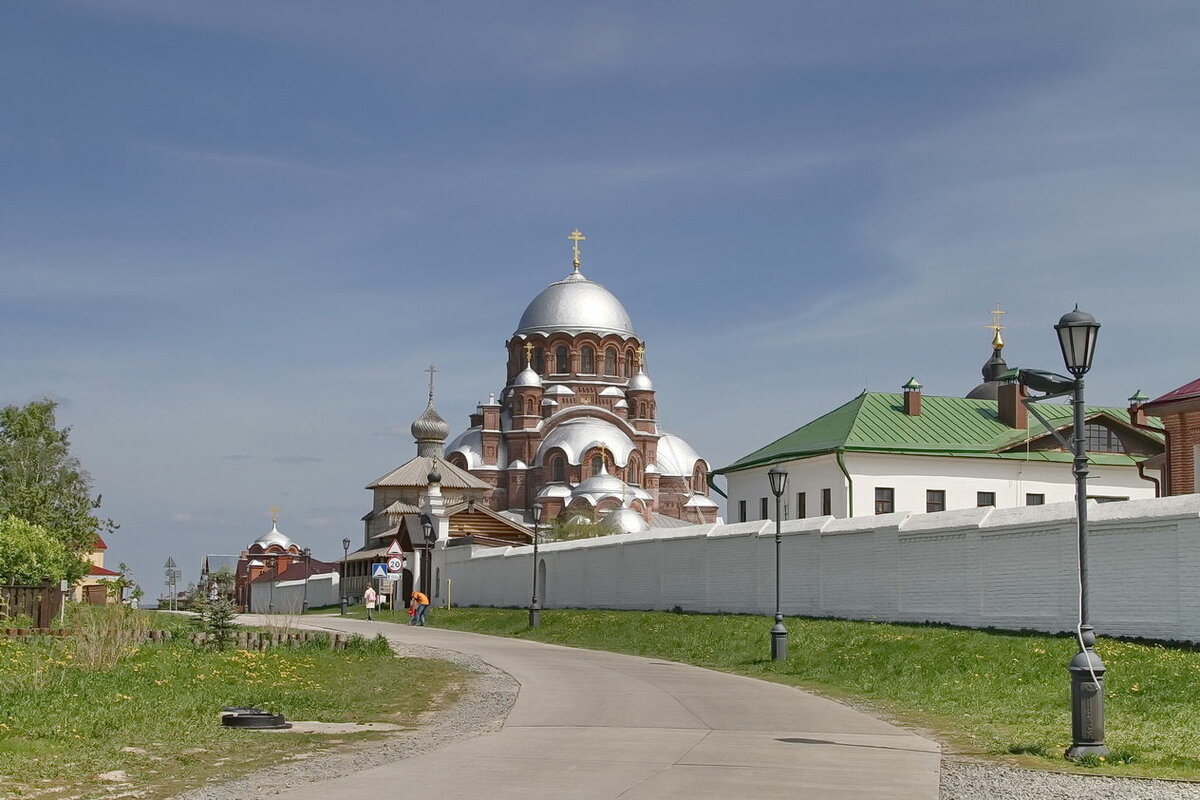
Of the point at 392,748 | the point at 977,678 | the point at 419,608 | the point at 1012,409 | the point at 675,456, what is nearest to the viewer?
the point at 392,748

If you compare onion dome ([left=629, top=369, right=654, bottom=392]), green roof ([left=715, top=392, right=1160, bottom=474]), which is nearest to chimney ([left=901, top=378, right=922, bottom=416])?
green roof ([left=715, top=392, right=1160, bottom=474])

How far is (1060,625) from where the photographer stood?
68.7ft

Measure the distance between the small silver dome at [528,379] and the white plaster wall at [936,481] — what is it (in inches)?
1598

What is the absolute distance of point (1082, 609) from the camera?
37.2 ft

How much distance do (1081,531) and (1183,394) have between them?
760 inches

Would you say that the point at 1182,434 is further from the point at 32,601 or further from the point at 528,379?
the point at 528,379

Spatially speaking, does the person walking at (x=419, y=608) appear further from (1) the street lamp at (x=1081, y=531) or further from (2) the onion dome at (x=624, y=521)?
(2) the onion dome at (x=624, y=521)

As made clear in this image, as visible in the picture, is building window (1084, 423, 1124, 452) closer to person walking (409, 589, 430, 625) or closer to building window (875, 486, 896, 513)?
building window (875, 486, 896, 513)

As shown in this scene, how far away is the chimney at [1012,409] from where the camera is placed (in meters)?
44.8

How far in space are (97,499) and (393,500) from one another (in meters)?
31.1

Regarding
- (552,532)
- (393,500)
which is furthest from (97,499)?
(393,500)

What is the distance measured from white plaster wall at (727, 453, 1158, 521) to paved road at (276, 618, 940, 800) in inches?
959

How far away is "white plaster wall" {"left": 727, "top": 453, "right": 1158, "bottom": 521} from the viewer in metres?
41.4

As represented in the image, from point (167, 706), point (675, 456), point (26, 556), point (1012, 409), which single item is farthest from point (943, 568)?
point (675, 456)
